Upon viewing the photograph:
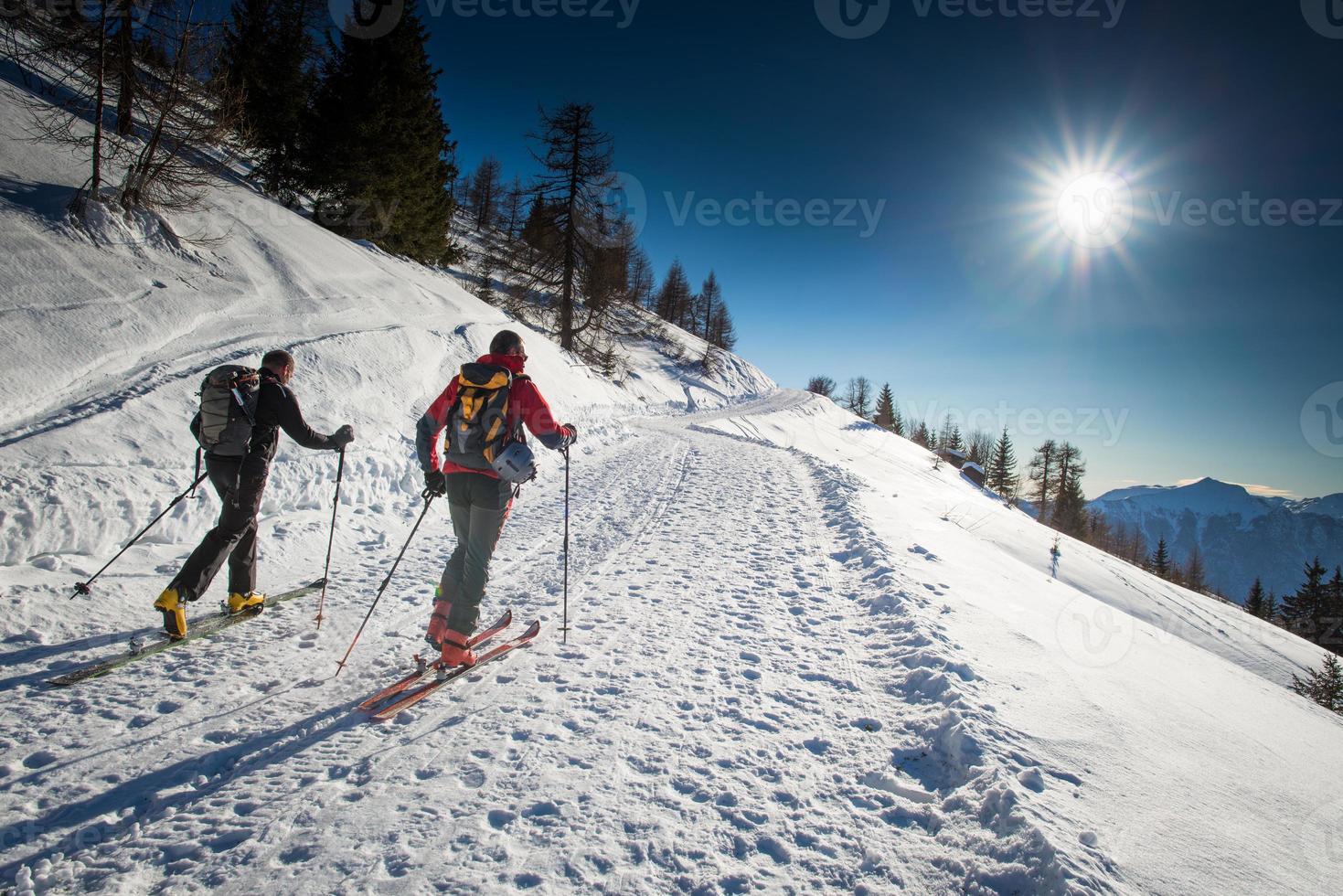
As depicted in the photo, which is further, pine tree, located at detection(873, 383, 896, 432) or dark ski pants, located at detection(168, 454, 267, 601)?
pine tree, located at detection(873, 383, 896, 432)

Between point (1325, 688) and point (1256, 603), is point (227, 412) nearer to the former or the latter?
point (1325, 688)

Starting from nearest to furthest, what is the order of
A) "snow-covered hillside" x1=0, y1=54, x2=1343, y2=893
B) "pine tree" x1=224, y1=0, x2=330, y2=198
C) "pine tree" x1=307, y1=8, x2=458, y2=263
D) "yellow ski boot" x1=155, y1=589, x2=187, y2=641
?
"snow-covered hillside" x1=0, y1=54, x2=1343, y2=893
"yellow ski boot" x1=155, y1=589, x2=187, y2=641
"pine tree" x1=307, y1=8, x2=458, y2=263
"pine tree" x1=224, y1=0, x2=330, y2=198

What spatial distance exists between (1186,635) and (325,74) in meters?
30.8

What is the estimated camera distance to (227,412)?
13.8 feet

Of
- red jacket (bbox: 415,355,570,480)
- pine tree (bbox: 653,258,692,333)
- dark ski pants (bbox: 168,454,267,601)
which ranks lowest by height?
dark ski pants (bbox: 168,454,267,601)

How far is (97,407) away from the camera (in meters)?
5.97

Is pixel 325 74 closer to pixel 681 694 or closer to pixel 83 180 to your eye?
pixel 83 180

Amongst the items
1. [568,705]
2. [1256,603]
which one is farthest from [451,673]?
[1256,603]

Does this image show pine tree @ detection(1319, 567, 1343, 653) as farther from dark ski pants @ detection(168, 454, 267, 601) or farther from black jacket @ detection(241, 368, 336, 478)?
dark ski pants @ detection(168, 454, 267, 601)

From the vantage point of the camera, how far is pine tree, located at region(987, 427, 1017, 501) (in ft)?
162

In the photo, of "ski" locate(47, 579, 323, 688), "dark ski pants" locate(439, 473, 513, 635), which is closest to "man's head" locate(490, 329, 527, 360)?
"dark ski pants" locate(439, 473, 513, 635)

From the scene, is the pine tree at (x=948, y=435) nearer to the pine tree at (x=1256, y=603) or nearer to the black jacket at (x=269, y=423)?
the pine tree at (x=1256, y=603)

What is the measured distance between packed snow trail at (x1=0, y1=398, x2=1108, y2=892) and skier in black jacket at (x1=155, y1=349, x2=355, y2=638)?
55cm

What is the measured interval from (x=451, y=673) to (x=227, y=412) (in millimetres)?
2903
